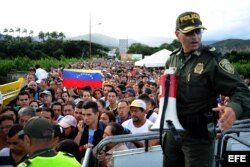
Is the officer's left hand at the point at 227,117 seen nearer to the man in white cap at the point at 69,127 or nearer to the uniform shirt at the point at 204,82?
the uniform shirt at the point at 204,82

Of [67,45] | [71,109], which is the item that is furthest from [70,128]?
[67,45]

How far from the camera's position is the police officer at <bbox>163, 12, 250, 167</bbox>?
270 centimetres

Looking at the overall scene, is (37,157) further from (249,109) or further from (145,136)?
(249,109)

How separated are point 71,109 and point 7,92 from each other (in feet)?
18.0

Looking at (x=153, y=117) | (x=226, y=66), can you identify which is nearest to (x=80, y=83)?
(x=153, y=117)

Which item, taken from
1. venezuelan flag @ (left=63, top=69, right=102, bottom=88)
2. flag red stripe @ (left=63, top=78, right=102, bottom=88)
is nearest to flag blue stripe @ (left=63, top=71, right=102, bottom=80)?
venezuelan flag @ (left=63, top=69, right=102, bottom=88)

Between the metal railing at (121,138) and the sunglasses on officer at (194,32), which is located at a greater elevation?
the sunglasses on officer at (194,32)

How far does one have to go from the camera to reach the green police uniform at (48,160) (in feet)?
10.1

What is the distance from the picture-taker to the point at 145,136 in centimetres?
317

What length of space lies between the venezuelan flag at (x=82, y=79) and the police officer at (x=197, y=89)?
10912 millimetres

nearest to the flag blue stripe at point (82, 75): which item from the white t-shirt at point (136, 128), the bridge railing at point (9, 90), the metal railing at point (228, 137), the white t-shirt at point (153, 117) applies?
the bridge railing at point (9, 90)

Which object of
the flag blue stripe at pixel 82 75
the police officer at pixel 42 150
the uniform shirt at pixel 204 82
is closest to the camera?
the uniform shirt at pixel 204 82

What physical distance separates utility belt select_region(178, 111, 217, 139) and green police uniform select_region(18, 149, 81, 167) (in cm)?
104

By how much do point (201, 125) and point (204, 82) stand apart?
301 millimetres
